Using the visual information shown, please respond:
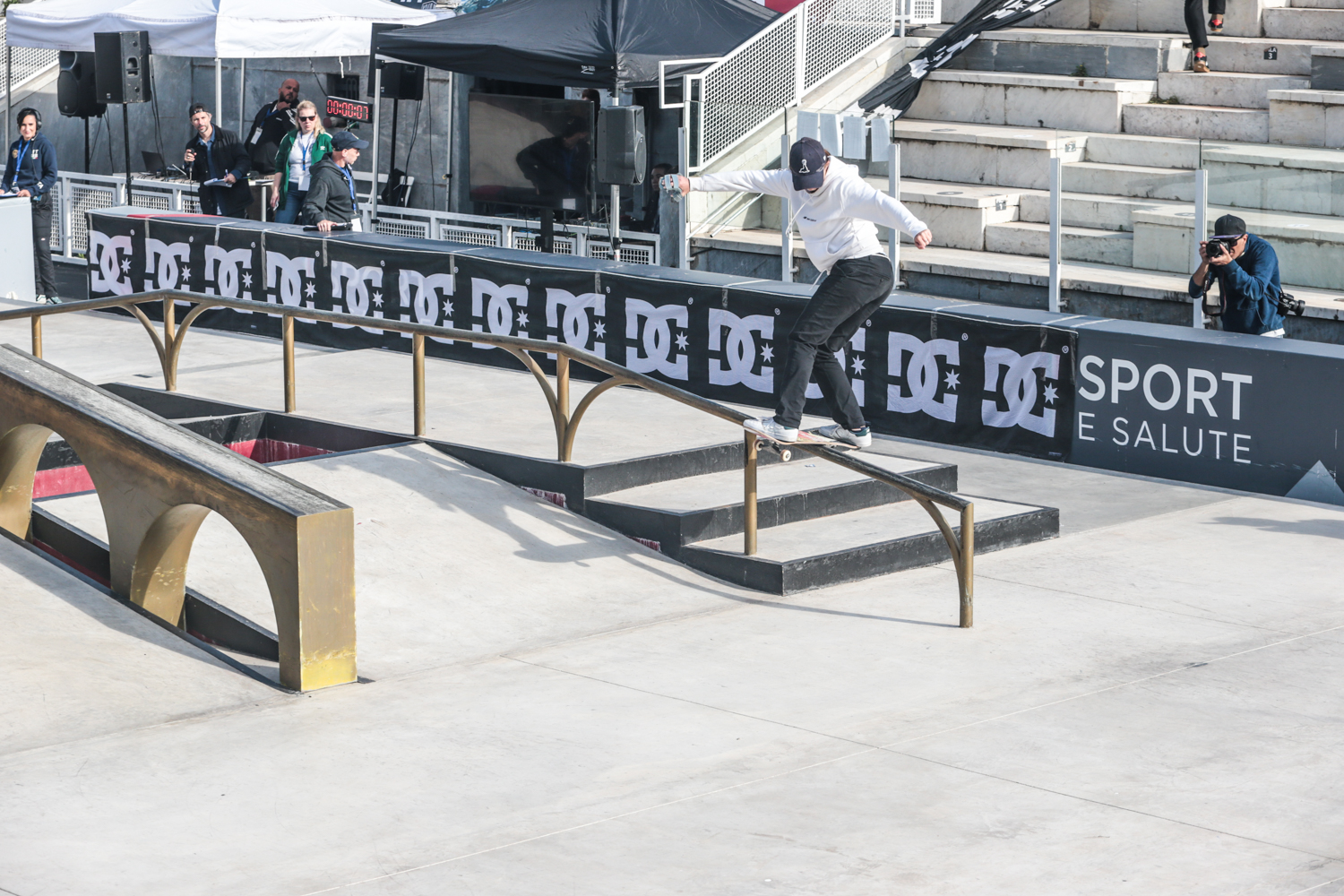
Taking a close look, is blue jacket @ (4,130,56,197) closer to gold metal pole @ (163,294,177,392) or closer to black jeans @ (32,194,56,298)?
black jeans @ (32,194,56,298)

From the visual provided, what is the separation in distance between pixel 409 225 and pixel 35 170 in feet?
14.1

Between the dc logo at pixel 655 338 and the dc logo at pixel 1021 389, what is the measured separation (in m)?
2.77

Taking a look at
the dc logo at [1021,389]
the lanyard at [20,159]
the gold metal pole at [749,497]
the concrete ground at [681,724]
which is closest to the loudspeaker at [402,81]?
the lanyard at [20,159]

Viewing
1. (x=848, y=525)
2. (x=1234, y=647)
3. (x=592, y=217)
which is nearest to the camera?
(x=1234, y=647)

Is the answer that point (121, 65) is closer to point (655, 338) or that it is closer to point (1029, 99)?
point (655, 338)

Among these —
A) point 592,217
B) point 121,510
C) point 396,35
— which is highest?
point 396,35

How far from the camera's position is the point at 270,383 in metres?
13.6

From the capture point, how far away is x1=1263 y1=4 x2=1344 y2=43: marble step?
18.3 metres

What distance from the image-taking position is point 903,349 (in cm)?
1281

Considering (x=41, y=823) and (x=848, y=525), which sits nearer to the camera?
(x=41, y=823)

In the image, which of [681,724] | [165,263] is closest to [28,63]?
[165,263]

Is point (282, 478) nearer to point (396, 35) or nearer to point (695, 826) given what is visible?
point (695, 826)

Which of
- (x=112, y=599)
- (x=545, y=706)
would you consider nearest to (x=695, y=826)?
(x=545, y=706)

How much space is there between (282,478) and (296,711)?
4.21 ft
